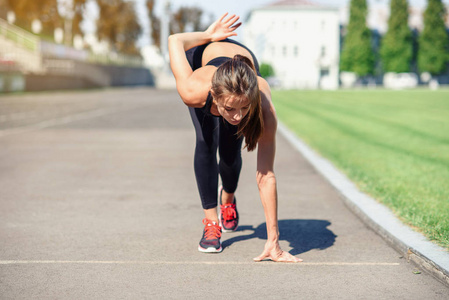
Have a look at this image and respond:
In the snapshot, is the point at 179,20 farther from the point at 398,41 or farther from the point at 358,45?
the point at 398,41

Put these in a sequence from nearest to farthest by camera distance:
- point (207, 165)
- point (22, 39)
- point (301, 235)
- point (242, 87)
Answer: point (242, 87)
point (207, 165)
point (301, 235)
point (22, 39)

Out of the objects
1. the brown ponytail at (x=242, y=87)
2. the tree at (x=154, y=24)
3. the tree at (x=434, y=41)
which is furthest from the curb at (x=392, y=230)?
the tree at (x=434, y=41)

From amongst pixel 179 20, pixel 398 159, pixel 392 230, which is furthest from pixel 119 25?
pixel 392 230

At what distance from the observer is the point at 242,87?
3551mm

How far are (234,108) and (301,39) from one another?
3418 inches

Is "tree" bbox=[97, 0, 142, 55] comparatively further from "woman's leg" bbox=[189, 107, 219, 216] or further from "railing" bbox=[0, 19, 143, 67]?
"woman's leg" bbox=[189, 107, 219, 216]

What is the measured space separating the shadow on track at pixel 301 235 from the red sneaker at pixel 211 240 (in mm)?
213

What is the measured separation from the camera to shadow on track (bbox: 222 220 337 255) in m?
4.62

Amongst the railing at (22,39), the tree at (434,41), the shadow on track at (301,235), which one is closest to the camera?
the shadow on track at (301,235)

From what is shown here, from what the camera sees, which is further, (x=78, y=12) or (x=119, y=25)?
(x=119, y=25)

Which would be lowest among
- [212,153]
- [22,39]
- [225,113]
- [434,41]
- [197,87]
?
[212,153]

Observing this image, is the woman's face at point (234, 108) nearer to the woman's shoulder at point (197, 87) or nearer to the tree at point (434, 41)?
the woman's shoulder at point (197, 87)

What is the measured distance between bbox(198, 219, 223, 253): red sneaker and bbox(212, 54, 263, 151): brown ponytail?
930mm

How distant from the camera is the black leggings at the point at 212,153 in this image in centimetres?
434
